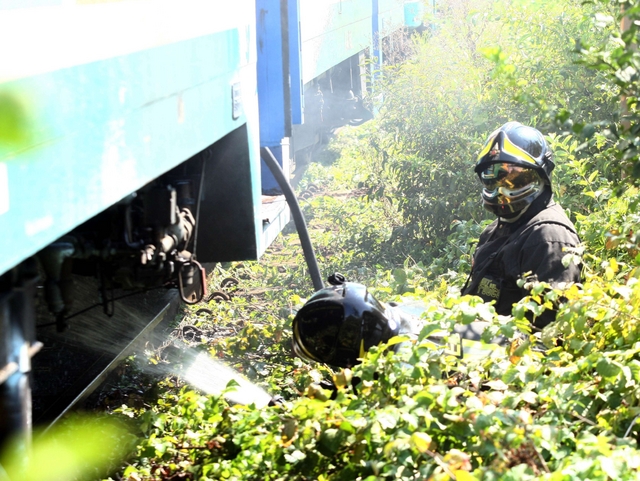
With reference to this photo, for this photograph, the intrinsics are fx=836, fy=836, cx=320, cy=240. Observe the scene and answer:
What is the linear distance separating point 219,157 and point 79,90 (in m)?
2.49

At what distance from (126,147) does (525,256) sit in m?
1.97

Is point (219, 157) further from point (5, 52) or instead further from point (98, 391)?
point (5, 52)

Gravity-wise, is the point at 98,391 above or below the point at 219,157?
below

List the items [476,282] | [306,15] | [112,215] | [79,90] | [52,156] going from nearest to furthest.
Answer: [52,156] → [79,90] → [112,215] → [476,282] → [306,15]

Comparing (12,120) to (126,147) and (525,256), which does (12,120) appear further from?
(525,256)

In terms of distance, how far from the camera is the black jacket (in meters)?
3.59

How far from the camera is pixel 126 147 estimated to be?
2539mm

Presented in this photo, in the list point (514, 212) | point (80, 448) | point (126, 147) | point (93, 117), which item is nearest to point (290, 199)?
point (514, 212)

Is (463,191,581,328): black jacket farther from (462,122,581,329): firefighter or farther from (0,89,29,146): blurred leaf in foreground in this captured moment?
(0,89,29,146): blurred leaf in foreground

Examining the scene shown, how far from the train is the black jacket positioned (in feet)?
4.59

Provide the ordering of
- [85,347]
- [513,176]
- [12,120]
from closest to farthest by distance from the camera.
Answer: [12,120], [513,176], [85,347]

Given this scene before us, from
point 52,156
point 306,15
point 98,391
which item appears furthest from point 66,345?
point 306,15

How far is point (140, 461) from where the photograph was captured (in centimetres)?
311

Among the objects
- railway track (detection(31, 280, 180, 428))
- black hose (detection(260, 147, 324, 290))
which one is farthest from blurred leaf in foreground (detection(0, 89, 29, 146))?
black hose (detection(260, 147, 324, 290))
